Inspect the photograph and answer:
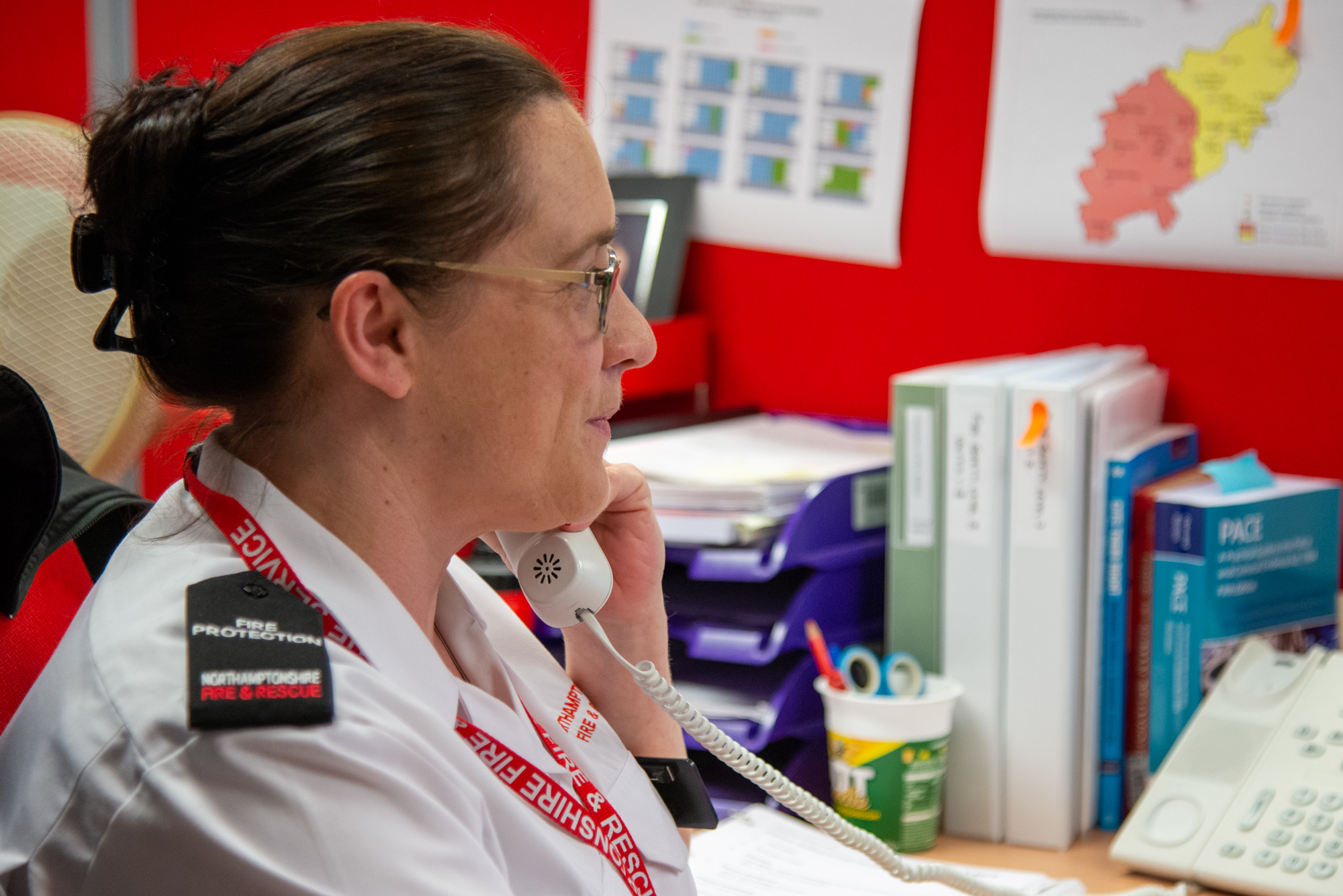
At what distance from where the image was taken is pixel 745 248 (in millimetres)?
1850

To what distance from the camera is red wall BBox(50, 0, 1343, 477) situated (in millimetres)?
1483

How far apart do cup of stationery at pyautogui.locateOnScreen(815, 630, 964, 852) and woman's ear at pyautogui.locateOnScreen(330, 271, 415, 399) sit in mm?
686

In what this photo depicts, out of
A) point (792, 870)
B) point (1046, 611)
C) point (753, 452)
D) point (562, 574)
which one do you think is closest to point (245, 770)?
point (562, 574)

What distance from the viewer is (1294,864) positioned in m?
1.13

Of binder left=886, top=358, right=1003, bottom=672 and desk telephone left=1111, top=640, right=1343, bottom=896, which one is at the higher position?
binder left=886, top=358, right=1003, bottom=672

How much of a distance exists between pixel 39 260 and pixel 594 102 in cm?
99

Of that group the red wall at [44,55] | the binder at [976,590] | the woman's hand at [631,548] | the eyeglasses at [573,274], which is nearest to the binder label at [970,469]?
the binder at [976,590]

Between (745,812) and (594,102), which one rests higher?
(594,102)

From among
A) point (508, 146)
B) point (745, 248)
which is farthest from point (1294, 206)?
point (508, 146)

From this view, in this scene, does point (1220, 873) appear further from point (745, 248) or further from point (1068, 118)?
point (745, 248)

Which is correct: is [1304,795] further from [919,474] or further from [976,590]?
[919,474]

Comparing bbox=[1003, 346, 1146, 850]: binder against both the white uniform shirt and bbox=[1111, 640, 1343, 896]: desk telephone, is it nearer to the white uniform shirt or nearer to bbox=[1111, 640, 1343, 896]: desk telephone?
bbox=[1111, 640, 1343, 896]: desk telephone

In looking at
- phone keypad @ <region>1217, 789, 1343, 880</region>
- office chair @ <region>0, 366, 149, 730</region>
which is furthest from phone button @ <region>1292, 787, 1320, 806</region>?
office chair @ <region>0, 366, 149, 730</region>

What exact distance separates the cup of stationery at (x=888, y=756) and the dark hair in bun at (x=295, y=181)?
0.70 m
